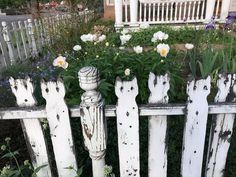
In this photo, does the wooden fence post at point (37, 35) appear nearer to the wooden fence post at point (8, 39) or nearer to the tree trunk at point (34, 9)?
the wooden fence post at point (8, 39)

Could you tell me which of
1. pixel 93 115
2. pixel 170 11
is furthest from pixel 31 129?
pixel 170 11

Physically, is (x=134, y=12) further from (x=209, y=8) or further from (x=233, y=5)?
(x=233, y=5)

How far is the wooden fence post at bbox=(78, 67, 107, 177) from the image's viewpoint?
123 centimetres

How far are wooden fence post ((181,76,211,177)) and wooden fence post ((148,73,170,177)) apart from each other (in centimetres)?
12

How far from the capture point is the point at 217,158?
158cm

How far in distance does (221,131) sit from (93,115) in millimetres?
788

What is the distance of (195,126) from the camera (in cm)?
143

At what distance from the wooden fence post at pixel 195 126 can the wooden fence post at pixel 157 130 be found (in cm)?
12

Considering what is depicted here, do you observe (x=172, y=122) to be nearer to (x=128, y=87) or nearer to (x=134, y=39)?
(x=128, y=87)

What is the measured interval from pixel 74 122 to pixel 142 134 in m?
0.52

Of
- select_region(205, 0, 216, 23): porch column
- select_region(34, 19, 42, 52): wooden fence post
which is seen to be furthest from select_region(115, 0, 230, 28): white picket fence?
select_region(34, 19, 42, 52): wooden fence post

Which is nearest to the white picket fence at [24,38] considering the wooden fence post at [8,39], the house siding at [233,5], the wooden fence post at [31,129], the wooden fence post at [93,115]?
the wooden fence post at [8,39]

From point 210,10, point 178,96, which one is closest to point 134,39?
point 210,10

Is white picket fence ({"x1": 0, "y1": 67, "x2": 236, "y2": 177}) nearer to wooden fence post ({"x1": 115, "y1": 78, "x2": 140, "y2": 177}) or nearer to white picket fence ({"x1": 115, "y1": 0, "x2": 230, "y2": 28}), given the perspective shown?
wooden fence post ({"x1": 115, "y1": 78, "x2": 140, "y2": 177})
